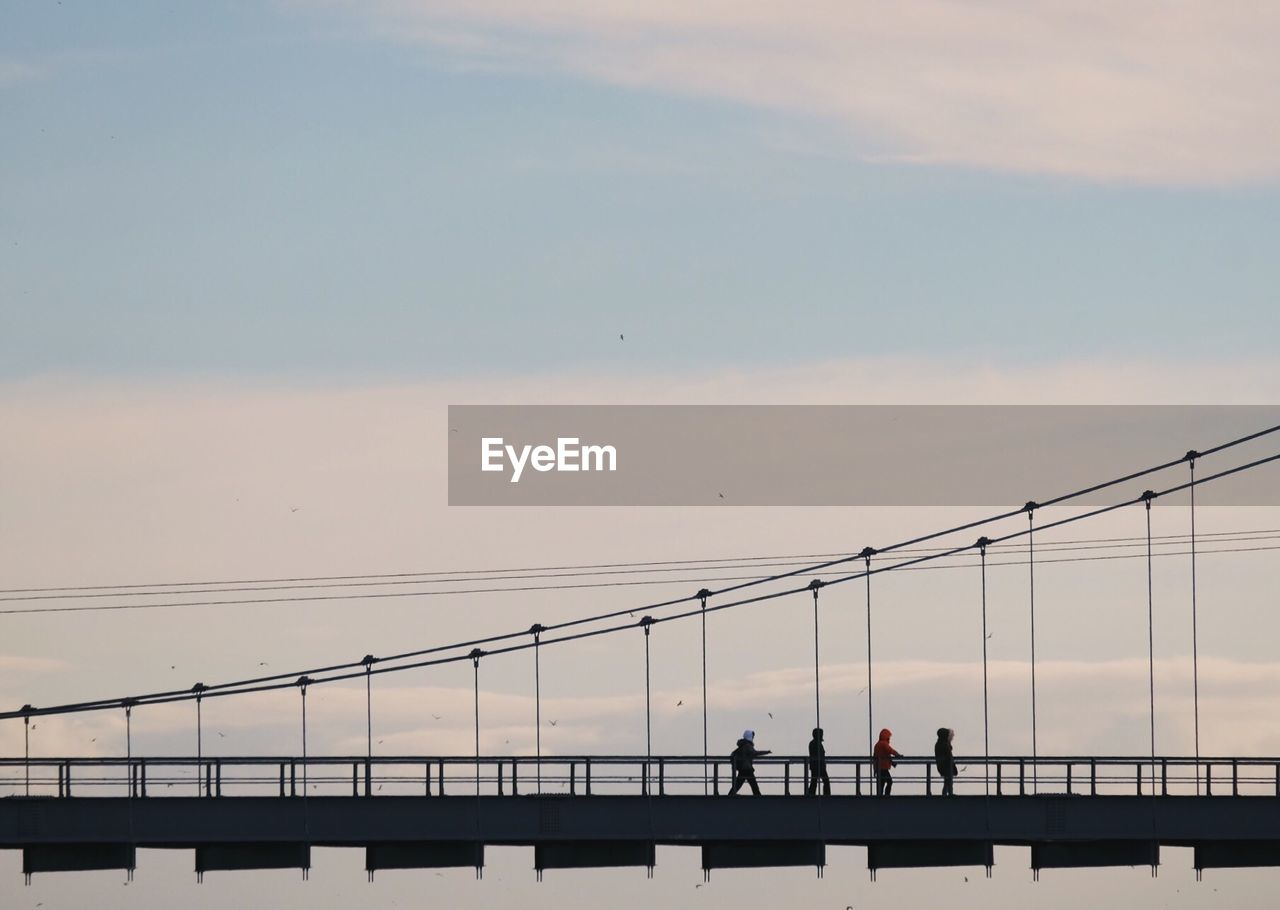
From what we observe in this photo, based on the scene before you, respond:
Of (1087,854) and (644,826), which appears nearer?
(644,826)

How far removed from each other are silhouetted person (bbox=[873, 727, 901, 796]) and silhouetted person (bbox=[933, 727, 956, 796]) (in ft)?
3.50

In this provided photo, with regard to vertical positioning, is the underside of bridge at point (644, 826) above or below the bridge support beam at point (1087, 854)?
above

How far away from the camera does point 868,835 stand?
7788 centimetres

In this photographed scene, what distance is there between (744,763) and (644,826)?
2.88m

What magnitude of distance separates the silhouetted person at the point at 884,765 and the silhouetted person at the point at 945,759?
1.07 metres

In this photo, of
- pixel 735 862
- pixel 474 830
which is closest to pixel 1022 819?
pixel 735 862

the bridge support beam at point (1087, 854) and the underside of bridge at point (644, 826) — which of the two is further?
the bridge support beam at point (1087, 854)

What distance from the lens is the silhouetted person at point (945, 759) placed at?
78312 millimetres

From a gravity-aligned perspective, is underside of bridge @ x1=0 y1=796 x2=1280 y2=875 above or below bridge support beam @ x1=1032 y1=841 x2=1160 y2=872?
above

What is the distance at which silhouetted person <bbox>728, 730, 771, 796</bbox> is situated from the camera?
258 feet

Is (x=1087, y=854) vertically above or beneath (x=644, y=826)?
beneath

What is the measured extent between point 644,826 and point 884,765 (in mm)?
6047

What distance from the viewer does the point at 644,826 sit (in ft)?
256

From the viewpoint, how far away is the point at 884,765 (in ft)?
259
